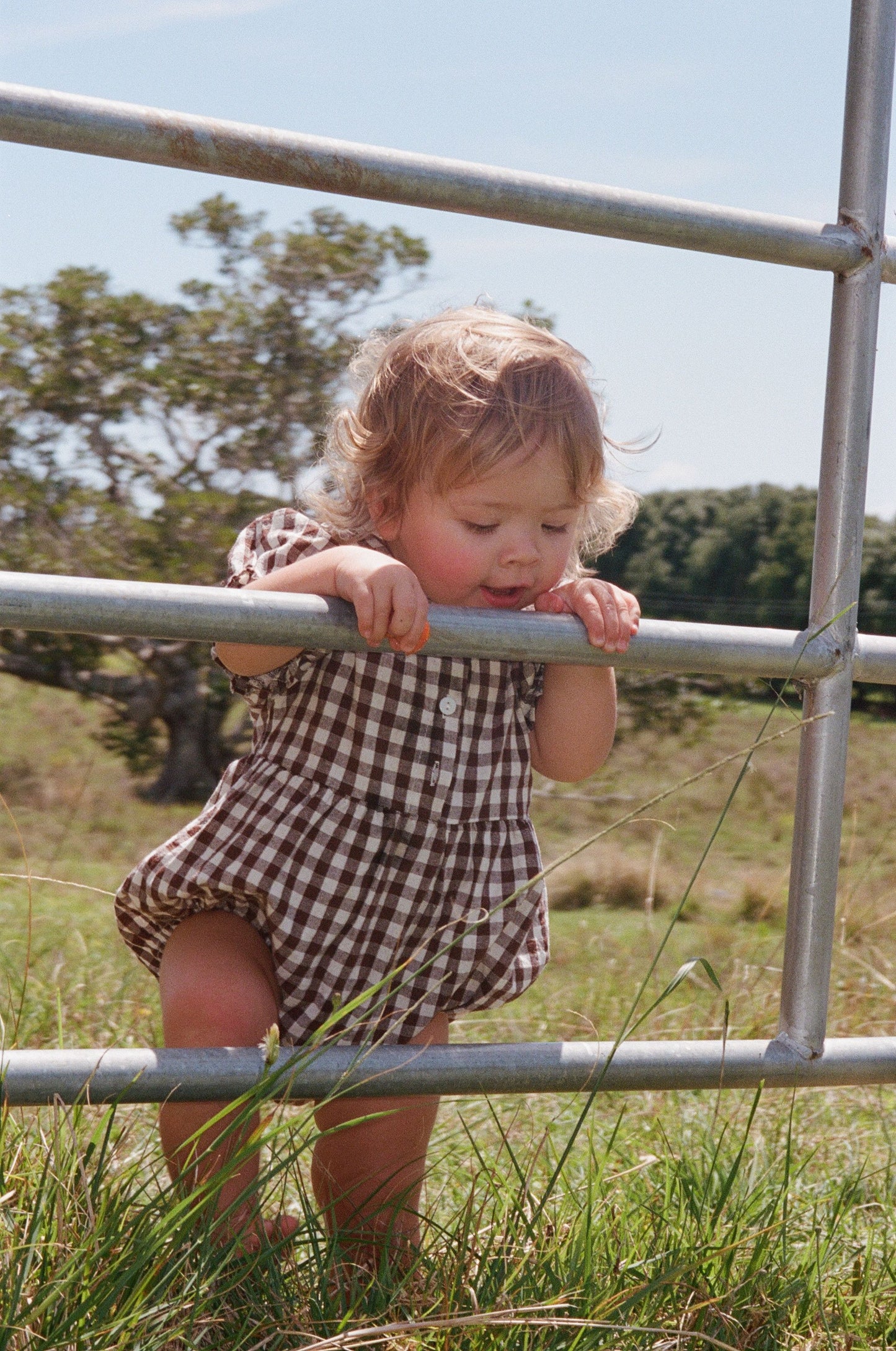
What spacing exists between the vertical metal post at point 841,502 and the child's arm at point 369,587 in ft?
1.45

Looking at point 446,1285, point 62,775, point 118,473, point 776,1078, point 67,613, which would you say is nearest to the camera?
point 67,613

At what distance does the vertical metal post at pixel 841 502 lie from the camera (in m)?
1.27

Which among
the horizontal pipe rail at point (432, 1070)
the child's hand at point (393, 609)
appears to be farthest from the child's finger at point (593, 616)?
the horizontal pipe rail at point (432, 1070)

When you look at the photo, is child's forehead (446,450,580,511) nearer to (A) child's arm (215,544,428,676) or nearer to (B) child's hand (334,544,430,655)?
(A) child's arm (215,544,428,676)

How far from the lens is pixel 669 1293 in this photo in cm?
115

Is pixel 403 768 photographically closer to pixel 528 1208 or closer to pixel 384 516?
pixel 384 516

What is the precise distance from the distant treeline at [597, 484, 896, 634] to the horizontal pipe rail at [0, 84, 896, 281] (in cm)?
516

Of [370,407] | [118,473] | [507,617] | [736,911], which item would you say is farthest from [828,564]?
[736,911]

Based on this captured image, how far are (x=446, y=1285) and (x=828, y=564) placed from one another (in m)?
0.78

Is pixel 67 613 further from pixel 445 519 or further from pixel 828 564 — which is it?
pixel 828 564

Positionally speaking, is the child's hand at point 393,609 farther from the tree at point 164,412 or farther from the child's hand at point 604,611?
the tree at point 164,412

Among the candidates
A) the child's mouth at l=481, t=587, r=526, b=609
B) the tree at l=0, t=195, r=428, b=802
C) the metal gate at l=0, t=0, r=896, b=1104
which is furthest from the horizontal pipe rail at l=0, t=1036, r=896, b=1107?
the tree at l=0, t=195, r=428, b=802

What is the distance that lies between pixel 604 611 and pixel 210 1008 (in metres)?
0.59

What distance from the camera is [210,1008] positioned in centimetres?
133
